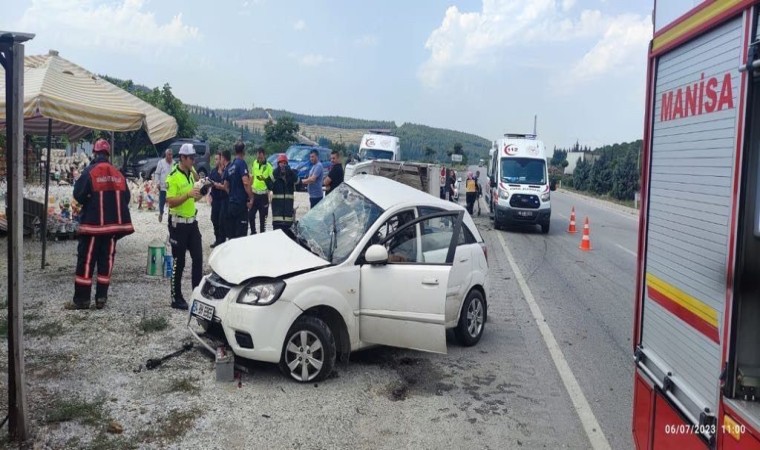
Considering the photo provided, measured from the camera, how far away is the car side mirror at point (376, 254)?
19.5ft

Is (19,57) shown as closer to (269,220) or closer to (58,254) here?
(58,254)

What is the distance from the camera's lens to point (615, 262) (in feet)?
47.0

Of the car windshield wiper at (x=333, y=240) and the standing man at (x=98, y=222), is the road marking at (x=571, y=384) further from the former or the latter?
the standing man at (x=98, y=222)

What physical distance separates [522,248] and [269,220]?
23.6ft

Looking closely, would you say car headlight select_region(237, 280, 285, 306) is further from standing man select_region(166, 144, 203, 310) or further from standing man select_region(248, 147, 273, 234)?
standing man select_region(248, 147, 273, 234)

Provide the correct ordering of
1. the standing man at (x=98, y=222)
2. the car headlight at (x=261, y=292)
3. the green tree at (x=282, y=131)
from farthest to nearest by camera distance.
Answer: the green tree at (x=282, y=131) → the standing man at (x=98, y=222) → the car headlight at (x=261, y=292)

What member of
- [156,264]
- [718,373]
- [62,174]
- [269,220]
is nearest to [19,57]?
[718,373]

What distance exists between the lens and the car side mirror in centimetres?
594

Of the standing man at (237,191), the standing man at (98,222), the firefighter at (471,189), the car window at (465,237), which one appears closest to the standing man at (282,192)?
the standing man at (237,191)

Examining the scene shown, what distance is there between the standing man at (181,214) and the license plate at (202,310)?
6.38ft

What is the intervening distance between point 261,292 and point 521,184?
49.3ft

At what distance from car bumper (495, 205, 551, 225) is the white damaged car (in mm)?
12509

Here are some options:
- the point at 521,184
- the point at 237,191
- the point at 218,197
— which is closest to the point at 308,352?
the point at 237,191

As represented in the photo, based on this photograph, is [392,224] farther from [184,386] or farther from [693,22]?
[693,22]
